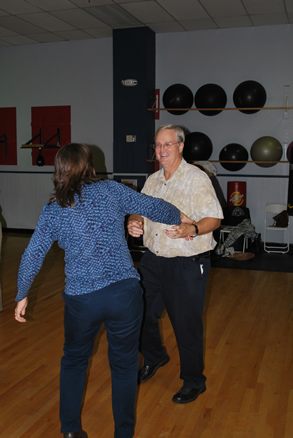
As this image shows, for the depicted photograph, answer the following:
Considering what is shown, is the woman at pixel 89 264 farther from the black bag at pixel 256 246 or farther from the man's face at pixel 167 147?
the black bag at pixel 256 246

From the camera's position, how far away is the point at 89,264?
1761 millimetres

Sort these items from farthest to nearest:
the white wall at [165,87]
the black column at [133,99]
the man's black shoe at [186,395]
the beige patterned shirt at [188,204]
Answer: the white wall at [165,87], the black column at [133,99], the man's black shoe at [186,395], the beige patterned shirt at [188,204]

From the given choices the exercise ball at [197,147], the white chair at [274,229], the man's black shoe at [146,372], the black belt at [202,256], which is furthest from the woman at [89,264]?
the white chair at [274,229]

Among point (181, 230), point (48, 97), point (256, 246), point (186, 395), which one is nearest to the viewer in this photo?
point (181, 230)

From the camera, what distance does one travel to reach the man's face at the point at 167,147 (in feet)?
8.03

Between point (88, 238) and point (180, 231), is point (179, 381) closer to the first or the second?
point (180, 231)

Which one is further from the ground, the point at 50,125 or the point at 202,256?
the point at 50,125

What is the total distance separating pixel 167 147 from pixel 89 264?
977mm

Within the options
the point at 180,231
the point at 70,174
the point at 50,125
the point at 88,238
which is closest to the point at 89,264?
the point at 88,238

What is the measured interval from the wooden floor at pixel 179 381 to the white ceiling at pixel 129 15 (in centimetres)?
411

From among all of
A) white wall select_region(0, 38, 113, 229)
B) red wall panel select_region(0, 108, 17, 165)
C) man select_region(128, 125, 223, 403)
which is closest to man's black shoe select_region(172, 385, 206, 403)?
man select_region(128, 125, 223, 403)

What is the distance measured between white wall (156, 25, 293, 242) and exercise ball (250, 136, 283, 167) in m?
0.43

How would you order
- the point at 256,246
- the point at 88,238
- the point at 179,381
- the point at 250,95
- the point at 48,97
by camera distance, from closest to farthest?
the point at 88,238 < the point at 179,381 < the point at 250,95 < the point at 256,246 < the point at 48,97

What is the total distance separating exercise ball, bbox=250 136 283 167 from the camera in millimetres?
6871
